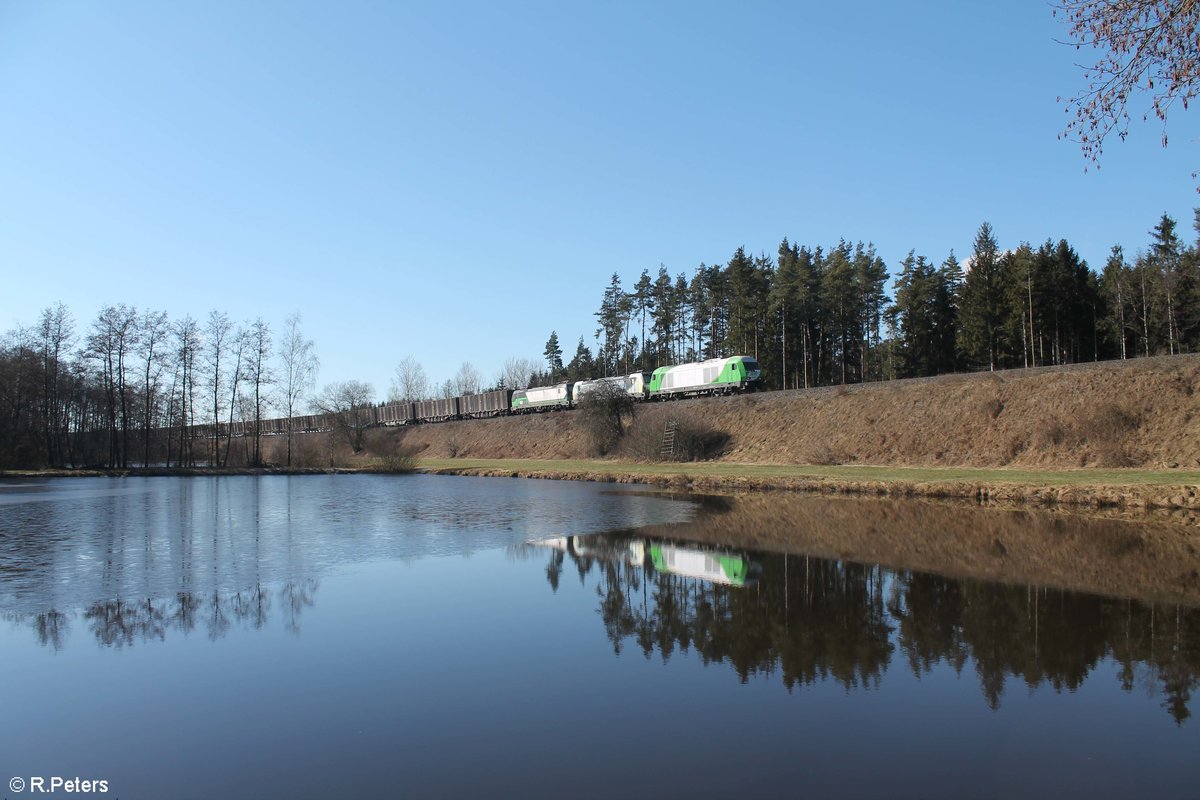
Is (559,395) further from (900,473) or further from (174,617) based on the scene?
(174,617)

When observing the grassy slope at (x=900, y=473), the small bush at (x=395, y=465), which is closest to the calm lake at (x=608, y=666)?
the grassy slope at (x=900, y=473)

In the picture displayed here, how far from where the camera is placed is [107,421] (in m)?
64.3

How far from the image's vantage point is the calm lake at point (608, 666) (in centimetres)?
657

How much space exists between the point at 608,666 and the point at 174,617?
24.2 ft

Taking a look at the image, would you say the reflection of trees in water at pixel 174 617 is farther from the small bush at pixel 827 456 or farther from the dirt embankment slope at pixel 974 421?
the small bush at pixel 827 456

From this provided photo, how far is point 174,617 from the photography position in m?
11.9

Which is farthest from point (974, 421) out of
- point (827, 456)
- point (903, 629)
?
point (903, 629)

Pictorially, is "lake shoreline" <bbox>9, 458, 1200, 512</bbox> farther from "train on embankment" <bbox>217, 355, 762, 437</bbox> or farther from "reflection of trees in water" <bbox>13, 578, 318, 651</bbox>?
"reflection of trees in water" <bbox>13, 578, 318, 651</bbox>

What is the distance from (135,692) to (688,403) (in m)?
53.1

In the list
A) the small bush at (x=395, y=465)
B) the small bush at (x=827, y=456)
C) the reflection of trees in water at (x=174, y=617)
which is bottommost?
the reflection of trees in water at (x=174, y=617)

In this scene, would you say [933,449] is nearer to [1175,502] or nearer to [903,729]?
[1175,502]

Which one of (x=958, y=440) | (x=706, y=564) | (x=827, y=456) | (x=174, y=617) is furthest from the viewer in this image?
(x=827, y=456)

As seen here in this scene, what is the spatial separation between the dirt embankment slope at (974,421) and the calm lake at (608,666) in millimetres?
14875

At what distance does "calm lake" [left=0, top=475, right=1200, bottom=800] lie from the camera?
6.57 m
